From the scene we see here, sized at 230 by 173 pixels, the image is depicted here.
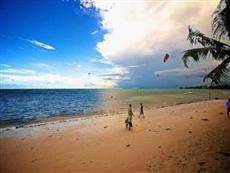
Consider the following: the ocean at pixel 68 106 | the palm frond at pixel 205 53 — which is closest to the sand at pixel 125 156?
the palm frond at pixel 205 53

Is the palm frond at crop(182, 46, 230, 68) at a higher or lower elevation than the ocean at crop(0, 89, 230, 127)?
higher

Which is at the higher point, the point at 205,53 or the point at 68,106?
the point at 205,53

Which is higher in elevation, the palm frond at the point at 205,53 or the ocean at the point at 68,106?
the palm frond at the point at 205,53

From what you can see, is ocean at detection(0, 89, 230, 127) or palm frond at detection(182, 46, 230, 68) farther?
ocean at detection(0, 89, 230, 127)

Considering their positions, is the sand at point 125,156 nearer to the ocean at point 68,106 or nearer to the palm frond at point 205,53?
the palm frond at point 205,53

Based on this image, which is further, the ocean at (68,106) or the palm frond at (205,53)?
the ocean at (68,106)

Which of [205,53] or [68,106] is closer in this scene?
[205,53]

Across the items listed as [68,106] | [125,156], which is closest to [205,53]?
[125,156]

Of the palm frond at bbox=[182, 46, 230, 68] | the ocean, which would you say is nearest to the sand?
the palm frond at bbox=[182, 46, 230, 68]

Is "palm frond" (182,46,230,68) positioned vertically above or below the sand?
above

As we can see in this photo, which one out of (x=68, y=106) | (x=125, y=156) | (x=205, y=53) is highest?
(x=205, y=53)

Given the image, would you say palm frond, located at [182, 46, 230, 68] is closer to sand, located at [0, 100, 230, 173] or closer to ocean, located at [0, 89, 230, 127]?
sand, located at [0, 100, 230, 173]

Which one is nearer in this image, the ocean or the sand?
the sand

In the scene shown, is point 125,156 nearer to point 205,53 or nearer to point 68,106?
point 205,53
